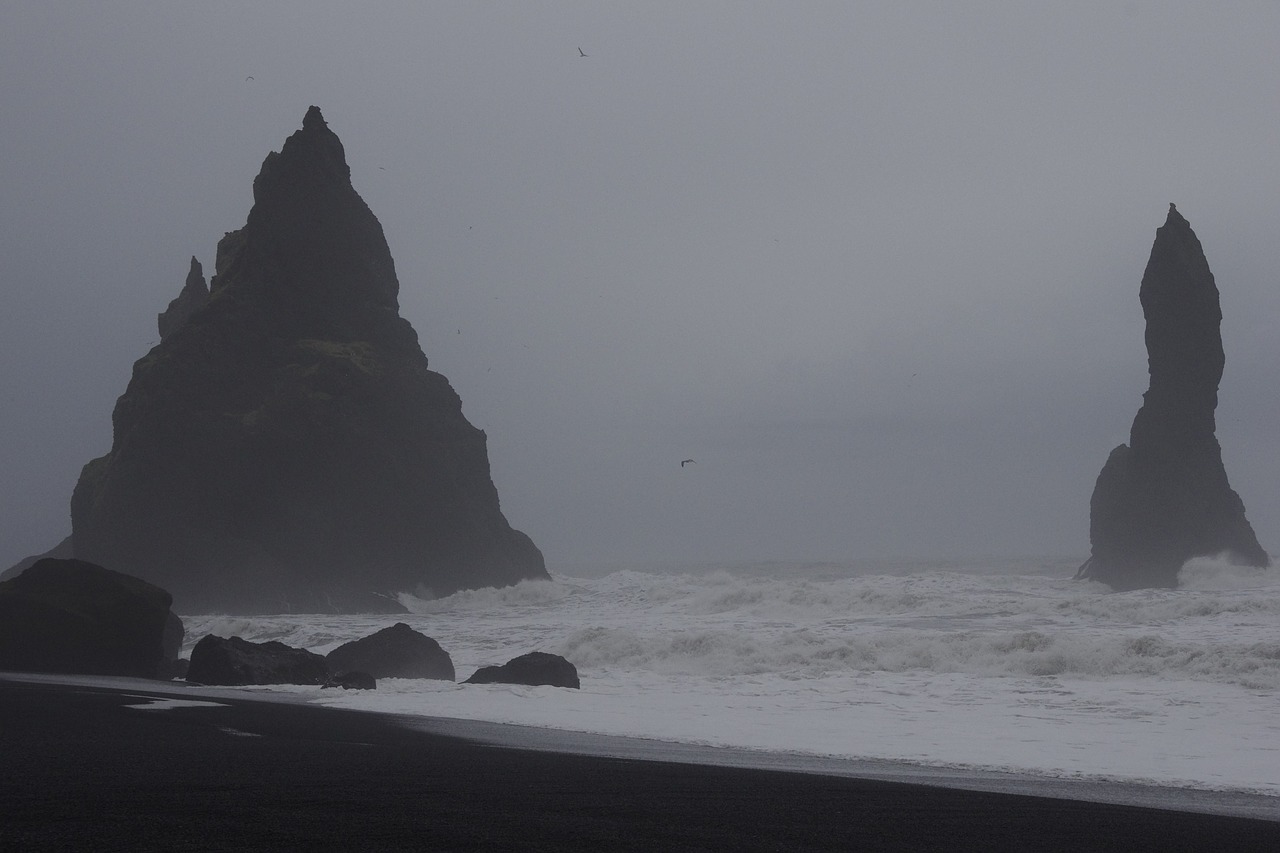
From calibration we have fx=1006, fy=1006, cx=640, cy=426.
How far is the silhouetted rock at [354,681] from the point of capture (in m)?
18.8

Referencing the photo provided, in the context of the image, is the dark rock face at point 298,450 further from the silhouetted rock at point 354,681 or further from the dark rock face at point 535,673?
the dark rock face at point 535,673

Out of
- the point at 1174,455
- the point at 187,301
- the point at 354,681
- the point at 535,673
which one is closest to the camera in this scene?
the point at 354,681

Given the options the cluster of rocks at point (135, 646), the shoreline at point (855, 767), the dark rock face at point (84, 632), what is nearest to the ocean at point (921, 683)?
the shoreline at point (855, 767)

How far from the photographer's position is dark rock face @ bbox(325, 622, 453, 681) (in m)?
21.3

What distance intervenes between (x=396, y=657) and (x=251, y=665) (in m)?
2.89

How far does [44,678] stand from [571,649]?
11697 millimetres

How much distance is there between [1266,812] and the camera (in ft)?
26.4

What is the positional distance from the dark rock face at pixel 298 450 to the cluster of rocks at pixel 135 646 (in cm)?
2582

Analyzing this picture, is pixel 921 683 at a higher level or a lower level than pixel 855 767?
higher

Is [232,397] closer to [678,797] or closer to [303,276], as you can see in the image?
[303,276]

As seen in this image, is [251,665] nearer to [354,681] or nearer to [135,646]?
[354,681]

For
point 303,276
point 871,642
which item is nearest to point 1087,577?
point 871,642

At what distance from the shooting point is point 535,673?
19.2 metres

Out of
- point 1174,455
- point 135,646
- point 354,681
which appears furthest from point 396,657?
point 1174,455
